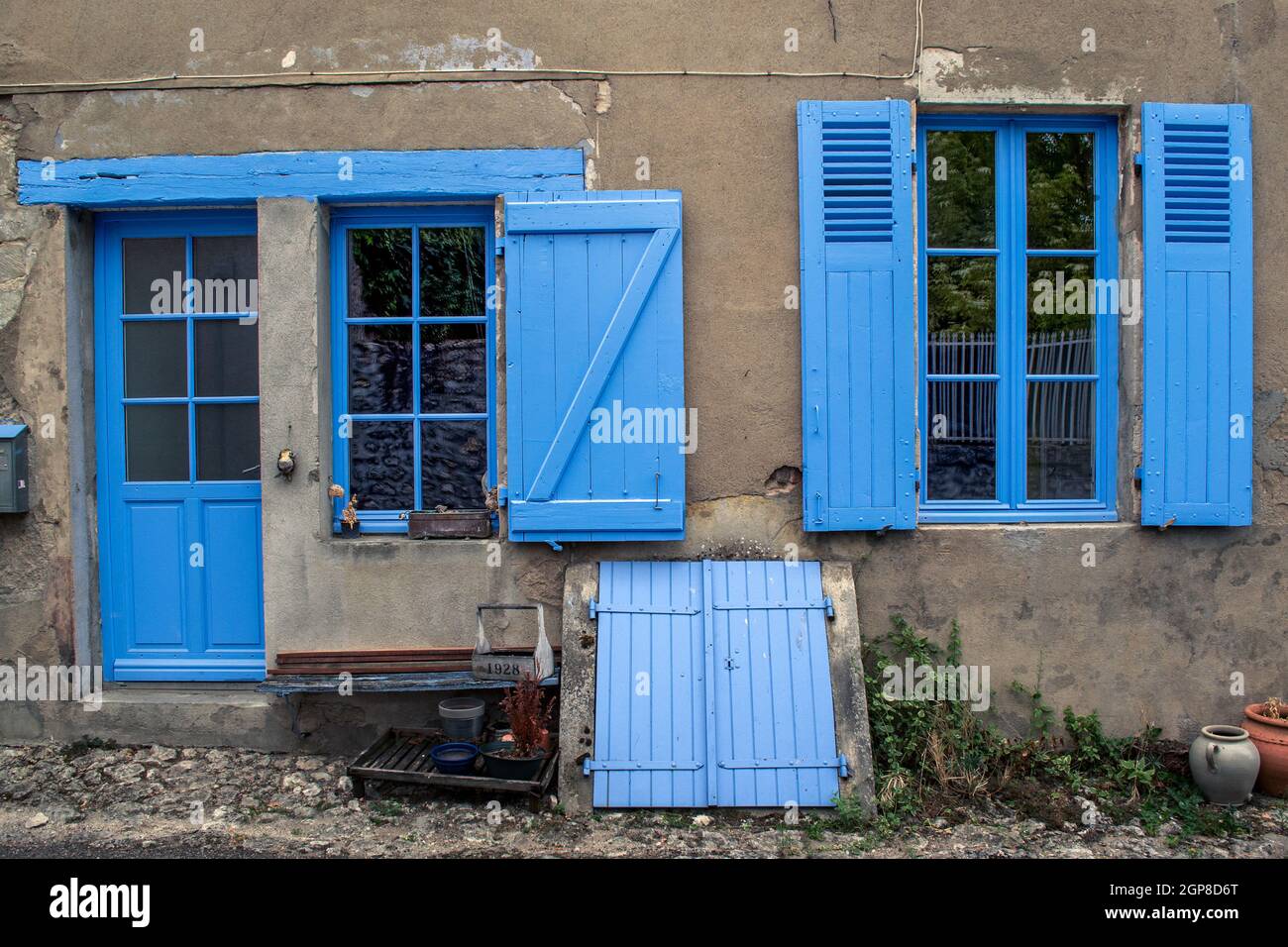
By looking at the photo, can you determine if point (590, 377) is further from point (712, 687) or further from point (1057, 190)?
point (1057, 190)

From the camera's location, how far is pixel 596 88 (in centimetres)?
445

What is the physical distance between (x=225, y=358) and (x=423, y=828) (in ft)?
8.17

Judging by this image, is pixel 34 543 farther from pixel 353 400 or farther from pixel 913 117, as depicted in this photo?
pixel 913 117

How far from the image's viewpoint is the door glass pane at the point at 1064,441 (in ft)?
15.1

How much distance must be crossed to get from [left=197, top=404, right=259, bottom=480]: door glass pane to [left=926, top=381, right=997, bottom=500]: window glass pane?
3332mm

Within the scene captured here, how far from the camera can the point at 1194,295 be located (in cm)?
441

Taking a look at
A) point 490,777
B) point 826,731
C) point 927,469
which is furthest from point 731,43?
point 490,777

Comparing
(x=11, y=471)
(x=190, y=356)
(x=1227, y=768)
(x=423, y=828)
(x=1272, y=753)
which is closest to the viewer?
(x=423, y=828)

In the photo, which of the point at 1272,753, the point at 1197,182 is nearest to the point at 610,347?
the point at 1197,182

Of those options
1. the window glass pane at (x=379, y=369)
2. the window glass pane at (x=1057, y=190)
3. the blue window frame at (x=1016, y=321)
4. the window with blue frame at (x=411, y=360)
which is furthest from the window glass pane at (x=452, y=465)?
the window glass pane at (x=1057, y=190)

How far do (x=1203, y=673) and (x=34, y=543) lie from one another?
5.61m

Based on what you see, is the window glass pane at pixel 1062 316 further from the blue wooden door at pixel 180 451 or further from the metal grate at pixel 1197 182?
the blue wooden door at pixel 180 451

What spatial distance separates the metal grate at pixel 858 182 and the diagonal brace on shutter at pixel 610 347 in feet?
2.49

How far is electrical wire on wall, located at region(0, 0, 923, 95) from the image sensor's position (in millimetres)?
4434
